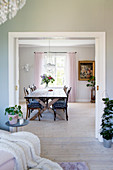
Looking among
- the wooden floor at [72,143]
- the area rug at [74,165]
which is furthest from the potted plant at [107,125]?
the area rug at [74,165]

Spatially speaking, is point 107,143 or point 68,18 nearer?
point 107,143

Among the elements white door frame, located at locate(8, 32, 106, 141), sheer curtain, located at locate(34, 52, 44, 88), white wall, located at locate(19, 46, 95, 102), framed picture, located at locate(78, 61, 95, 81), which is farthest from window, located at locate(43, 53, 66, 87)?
white door frame, located at locate(8, 32, 106, 141)

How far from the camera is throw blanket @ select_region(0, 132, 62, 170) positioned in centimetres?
163

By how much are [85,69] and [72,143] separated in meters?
5.20

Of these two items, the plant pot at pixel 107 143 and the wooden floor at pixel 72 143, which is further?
the plant pot at pixel 107 143

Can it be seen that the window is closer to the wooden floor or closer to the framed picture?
the framed picture

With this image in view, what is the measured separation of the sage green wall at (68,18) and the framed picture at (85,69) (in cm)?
467

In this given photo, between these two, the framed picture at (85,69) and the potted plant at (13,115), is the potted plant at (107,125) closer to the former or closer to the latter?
the potted plant at (13,115)

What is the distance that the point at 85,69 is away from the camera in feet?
25.1

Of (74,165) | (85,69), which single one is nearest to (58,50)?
(85,69)

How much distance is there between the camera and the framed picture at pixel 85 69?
7.63m

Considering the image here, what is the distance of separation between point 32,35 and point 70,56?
15.5 feet

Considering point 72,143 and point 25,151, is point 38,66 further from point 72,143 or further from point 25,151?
point 25,151

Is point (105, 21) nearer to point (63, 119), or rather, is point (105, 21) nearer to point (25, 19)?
point (25, 19)
